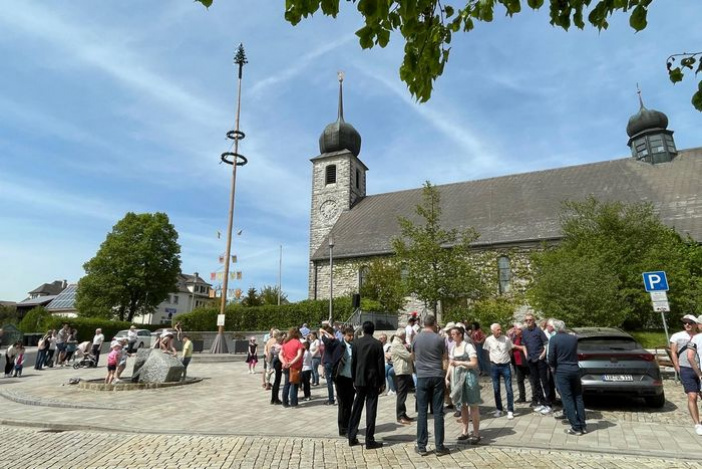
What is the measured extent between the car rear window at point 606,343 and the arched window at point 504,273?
21405mm

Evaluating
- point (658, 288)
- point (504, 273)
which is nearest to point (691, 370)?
point (658, 288)

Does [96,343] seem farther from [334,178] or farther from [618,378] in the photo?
[334,178]

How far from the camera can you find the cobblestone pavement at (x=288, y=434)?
5191 millimetres

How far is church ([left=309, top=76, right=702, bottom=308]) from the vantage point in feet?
93.2

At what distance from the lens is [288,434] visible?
21.3 feet

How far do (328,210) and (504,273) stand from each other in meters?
18.1

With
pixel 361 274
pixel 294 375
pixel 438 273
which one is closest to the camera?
pixel 294 375

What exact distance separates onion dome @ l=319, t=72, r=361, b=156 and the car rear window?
3575 centimetres

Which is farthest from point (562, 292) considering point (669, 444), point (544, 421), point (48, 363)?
point (48, 363)

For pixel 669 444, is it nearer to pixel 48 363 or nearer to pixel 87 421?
pixel 87 421

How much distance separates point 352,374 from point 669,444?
14.3ft

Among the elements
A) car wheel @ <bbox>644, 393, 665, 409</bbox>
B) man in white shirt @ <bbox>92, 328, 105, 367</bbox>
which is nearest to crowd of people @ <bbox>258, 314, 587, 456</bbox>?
car wheel @ <bbox>644, 393, 665, 409</bbox>

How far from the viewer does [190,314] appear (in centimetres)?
3322

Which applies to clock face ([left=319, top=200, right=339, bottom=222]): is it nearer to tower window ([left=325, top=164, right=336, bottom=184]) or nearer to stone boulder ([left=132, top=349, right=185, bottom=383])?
tower window ([left=325, top=164, right=336, bottom=184])
